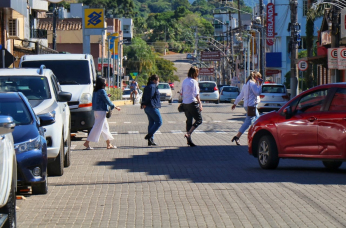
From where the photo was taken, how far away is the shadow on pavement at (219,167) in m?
10.8

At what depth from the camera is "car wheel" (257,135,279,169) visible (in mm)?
11750

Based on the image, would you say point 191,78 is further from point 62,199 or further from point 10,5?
point 10,5

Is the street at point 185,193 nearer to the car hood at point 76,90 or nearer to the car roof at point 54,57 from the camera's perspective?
the car hood at point 76,90

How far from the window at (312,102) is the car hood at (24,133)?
16.3 feet

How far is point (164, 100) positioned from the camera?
52375mm

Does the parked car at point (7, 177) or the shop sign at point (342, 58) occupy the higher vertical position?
the shop sign at point (342, 58)

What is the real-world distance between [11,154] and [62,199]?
311cm

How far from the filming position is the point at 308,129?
11219 millimetres

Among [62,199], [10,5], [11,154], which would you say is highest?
[10,5]

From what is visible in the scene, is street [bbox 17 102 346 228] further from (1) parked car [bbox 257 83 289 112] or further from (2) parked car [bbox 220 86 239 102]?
(2) parked car [bbox 220 86 239 102]

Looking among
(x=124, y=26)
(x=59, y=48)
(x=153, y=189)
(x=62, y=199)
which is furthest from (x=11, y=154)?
(x=124, y=26)

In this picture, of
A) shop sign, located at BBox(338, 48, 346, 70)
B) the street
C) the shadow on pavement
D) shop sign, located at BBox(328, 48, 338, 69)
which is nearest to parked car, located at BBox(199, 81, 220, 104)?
shop sign, located at BBox(328, 48, 338, 69)

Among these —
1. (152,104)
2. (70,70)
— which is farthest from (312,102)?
(70,70)

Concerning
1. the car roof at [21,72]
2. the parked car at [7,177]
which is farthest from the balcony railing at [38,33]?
the parked car at [7,177]
